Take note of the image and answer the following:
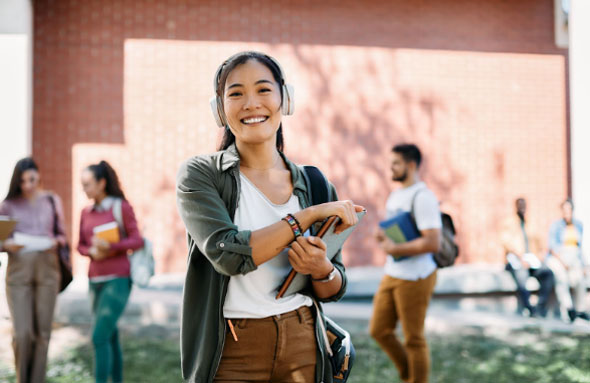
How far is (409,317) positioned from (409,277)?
12.3 inches

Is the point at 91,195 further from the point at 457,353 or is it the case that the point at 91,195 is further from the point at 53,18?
the point at 53,18

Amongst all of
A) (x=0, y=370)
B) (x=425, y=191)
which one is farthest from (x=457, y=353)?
(x=0, y=370)

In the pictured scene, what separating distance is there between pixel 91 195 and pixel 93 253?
53cm

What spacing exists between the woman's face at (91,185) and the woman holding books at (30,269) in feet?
1.43

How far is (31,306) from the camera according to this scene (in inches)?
230

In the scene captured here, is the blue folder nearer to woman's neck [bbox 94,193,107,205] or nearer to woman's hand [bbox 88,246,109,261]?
woman's hand [bbox 88,246,109,261]

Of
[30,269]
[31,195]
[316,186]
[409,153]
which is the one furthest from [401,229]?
[31,195]

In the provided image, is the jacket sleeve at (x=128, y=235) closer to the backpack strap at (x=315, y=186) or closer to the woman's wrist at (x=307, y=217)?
the backpack strap at (x=315, y=186)

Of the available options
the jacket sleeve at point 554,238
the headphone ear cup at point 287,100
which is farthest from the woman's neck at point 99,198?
the jacket sleeve at point 554,238

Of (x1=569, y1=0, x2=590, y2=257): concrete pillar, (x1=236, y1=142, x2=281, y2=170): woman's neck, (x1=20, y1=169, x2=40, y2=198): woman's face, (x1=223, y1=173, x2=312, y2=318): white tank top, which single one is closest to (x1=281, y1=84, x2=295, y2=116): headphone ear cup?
(x1=236, y1=142, x2=281, y2=170): woman's neck

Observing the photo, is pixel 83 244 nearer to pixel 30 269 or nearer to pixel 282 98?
pixel 30 269

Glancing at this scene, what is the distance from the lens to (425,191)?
5.43 m

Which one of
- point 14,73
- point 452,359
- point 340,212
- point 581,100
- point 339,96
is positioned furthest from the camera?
point 339,96

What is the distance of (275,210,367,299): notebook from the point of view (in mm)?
2184
